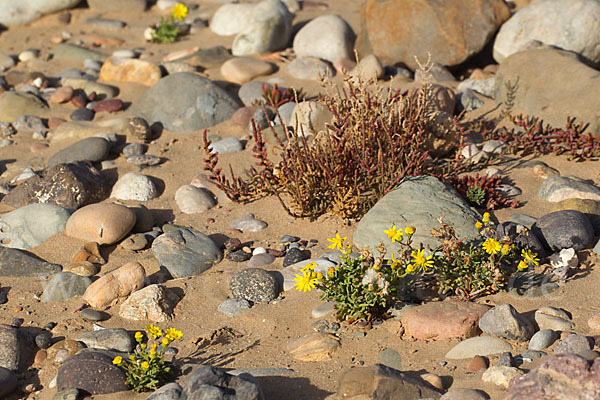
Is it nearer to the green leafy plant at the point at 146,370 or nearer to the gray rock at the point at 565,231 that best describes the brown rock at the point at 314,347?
the green leafy plant at the point at 146,370

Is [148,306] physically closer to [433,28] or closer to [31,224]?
[31,224]

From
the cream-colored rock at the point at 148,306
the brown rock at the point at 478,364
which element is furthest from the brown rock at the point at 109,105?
the brown rock at the point at 478,364

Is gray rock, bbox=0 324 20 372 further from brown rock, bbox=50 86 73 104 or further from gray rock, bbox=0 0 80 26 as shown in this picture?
gray rock, bbox=0 0 80 26

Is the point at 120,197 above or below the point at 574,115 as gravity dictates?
below

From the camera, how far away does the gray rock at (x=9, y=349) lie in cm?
436

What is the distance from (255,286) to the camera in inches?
A: 199

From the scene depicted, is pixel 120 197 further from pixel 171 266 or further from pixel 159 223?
pixel 171 266

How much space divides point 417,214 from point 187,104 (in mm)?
4153

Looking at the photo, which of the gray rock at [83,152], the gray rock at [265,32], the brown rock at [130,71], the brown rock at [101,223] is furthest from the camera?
the gray rock at [265,32]

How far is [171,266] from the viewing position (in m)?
5.46

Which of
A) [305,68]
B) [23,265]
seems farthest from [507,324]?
[305,68]

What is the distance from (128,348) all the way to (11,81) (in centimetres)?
689

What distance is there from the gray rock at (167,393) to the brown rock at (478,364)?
1.80m

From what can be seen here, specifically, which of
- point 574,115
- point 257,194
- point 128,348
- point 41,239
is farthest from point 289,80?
point 128,348
